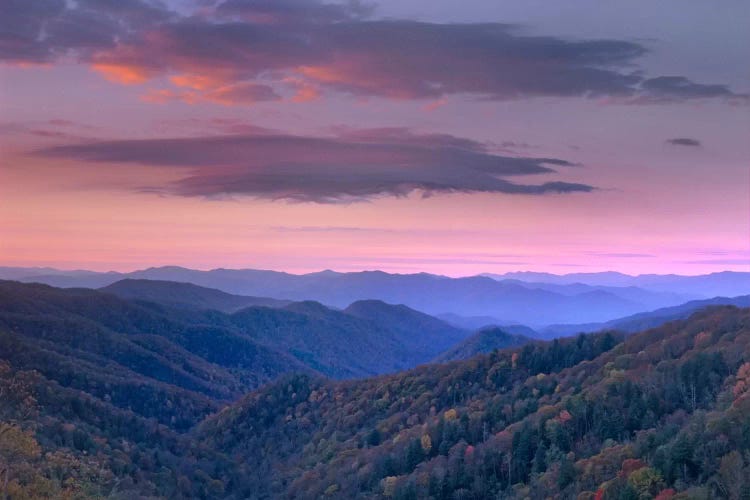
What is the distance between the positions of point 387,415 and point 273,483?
126 ft

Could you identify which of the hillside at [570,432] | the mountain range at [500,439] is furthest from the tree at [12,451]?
the hillside at [570,432]

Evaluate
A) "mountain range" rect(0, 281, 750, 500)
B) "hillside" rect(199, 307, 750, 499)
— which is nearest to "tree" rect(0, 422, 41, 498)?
"mountain range" rect(0, 281, 750, 500)

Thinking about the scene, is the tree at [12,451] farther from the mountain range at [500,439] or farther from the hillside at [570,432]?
the hillside at [570,432]

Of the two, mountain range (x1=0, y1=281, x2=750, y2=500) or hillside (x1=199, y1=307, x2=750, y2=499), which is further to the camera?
mountain range (x1=0, y1=281, x2=750, y2=500)

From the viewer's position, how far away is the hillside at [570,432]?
91.1 meters

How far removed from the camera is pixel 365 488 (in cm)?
14212

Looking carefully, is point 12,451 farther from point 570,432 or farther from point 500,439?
point 570,432

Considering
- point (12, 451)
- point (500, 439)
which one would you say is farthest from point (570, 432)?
point (12, 451)

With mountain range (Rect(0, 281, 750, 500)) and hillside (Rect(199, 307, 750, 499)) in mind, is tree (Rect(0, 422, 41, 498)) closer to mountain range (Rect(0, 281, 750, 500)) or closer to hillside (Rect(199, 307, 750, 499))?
mountain range (Rect(0, 281, 750, 500))

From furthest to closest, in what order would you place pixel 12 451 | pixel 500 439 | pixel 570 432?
pixel 500 439, pixel 570 432, pixel 12 451

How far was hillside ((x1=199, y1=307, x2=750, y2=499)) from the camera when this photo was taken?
91062 mm

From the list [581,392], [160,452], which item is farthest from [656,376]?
[160,452]

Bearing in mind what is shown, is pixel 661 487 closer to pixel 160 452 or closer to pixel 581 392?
pixel 581 392

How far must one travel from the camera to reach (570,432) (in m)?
126
